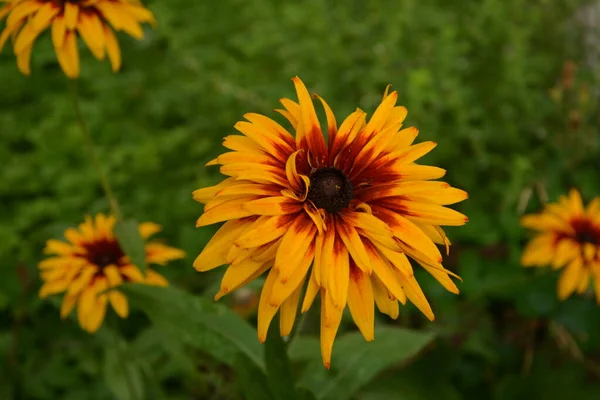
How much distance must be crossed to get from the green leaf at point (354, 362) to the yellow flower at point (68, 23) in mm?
783

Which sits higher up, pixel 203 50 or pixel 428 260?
pixel 203 50

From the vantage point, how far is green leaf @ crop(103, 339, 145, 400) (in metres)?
1.45

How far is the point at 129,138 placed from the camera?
7.80ft

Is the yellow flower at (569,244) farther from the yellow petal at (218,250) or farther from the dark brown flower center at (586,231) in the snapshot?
the yellow petal at (218,250)

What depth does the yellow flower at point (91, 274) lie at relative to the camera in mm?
1344

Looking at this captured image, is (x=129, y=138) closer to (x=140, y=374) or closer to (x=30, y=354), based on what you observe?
(x=30, y=354)

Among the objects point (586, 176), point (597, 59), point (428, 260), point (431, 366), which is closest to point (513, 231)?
point (586, 176)

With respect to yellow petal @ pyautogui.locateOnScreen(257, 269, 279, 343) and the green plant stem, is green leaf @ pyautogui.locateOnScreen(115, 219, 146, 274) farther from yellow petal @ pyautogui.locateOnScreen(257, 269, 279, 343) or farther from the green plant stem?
yellow petal @ pyautogui.locateOnScreen(257, 269, 279, 343)

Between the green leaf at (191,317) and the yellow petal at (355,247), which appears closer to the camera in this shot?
the yellow petal at (355,247)

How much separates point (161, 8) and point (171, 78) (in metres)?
0.32

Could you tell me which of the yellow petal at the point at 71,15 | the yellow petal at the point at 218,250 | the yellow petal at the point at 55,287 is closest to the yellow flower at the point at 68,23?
the yellow petal at the point at 71,15

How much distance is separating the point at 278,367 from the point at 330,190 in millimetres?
309

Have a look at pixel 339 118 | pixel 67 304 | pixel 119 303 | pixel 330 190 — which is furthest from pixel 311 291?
pixel 339 118

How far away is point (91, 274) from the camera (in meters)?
1.36
